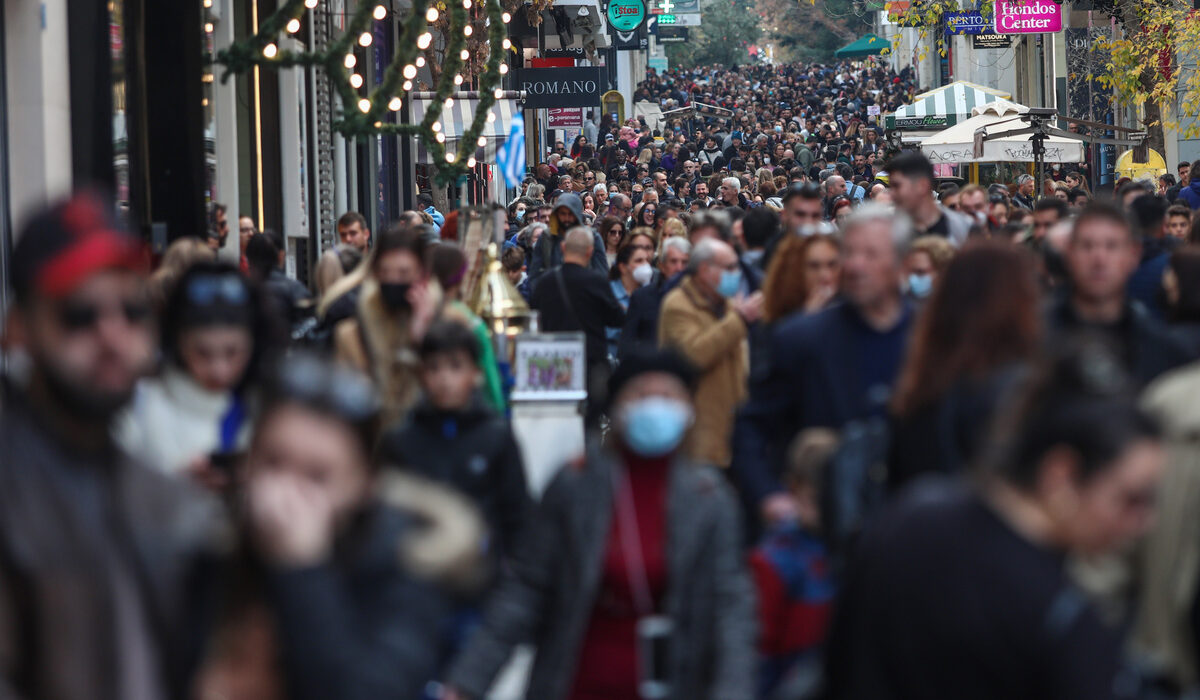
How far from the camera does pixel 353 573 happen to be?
8.83 feet

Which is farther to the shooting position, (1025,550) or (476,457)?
(476,457)

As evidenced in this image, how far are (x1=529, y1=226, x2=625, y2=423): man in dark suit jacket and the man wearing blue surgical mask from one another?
10.2 feet

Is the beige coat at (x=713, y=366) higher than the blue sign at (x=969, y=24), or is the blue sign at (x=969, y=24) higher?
the blue sign at (x=969, y=24)

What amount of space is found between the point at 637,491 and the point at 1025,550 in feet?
5.42

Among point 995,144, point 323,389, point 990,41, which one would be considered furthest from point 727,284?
point 990,41

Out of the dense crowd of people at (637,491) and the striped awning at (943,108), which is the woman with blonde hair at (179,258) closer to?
the dense crowd of people at (637,491)

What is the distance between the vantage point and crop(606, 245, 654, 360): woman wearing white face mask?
1235 centimetres

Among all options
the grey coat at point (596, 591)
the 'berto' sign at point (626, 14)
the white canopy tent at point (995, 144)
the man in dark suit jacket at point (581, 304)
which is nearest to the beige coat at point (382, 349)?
the grey coat at point (596, 591)

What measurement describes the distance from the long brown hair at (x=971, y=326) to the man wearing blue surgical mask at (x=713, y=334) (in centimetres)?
319

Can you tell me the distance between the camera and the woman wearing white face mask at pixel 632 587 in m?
4.22

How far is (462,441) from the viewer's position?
575cm

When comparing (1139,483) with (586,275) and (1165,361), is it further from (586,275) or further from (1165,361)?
(586,275)

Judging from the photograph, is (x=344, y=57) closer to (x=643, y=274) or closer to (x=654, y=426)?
(x=643, y=274)

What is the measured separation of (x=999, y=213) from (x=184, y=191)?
689 centimetres
